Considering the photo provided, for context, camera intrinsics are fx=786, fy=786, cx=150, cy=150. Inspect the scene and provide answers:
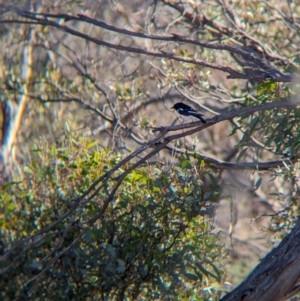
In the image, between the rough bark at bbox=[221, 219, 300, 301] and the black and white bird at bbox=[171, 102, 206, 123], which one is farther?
the black and white bird at bbox=[171, 102, 206, 123]

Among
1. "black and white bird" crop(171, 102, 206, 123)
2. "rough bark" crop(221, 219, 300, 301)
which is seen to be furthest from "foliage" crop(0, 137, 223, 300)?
"rough bark" crop(221, 219, 300, 301)

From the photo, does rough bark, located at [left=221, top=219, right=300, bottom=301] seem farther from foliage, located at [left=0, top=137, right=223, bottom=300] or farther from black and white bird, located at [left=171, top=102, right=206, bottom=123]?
black and white bird, located at [left=171, top=102, right=206, bottom=123]

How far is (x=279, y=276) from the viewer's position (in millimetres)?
3572

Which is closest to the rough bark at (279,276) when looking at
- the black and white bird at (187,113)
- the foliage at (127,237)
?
the foliage at (127,237)

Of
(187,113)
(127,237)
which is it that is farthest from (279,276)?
(187,113)

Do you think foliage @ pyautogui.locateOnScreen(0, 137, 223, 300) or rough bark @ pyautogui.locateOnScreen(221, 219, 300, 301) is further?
foliage @ pyautogui.locateOnScreen(0, 137, 223, 300)

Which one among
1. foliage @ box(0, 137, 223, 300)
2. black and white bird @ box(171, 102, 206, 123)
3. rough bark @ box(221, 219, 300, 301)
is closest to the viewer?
rough bark @ box(221, 219, 300, 301)

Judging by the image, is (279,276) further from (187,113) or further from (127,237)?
(187,113)

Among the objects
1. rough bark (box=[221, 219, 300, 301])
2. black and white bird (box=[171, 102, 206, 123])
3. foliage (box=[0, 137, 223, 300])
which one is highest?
black and white bird (box=[171, 102, 206, 123])

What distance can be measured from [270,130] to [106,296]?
1402 millimetres

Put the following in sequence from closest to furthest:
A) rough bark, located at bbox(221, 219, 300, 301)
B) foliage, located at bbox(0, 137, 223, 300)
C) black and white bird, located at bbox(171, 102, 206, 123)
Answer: rough bark, located at bbox(221, 219, 300, 301)
foliage, located at bbox(0, 137, 223, 300)
black and white bird, located at bbox(171, 102, 206, 123)

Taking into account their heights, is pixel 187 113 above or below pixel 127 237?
above

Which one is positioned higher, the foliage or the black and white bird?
the black and white bird

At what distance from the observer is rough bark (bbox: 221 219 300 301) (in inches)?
140
